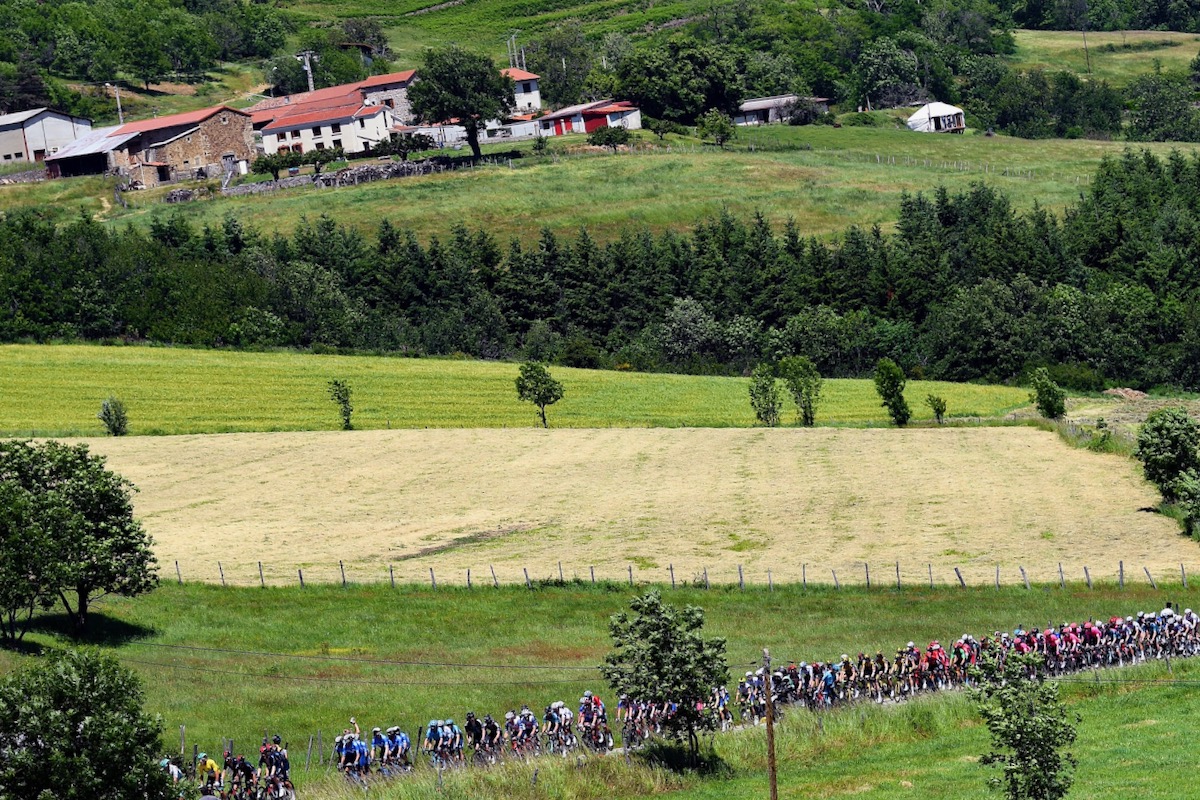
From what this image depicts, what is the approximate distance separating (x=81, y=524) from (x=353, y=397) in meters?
54.9

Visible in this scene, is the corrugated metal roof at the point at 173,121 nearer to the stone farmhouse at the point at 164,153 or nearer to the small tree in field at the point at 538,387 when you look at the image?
the stone farmhouse at the point at 164,153

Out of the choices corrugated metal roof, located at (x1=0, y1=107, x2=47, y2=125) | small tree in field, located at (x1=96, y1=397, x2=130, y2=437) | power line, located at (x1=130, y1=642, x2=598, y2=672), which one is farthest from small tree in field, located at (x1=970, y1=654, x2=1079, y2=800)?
corrugated metal roof, located at (x1=0, y1=107, x2=47, y2=125)

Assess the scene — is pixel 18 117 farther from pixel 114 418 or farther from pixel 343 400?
pixel 343 400

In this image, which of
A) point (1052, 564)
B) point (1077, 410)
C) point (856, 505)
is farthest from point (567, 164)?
point (1052, 564)

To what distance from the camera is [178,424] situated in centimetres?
10231

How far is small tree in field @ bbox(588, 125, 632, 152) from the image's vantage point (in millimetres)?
184875

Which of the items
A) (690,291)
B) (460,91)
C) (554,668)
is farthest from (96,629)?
(460,91)

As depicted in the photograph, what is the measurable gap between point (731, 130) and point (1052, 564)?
140 metres

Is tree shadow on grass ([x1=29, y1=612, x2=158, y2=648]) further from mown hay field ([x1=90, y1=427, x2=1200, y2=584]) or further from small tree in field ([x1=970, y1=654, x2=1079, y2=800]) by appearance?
small tree in field ([x1=970, y1=654, x2=1079, y2=800])

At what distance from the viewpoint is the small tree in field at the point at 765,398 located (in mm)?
104750

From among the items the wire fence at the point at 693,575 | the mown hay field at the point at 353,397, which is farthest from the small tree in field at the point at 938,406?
the wire fence at the point at 693,575

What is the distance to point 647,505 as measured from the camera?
3110 inches

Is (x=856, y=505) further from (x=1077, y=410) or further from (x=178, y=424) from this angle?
(x=178, y=424)

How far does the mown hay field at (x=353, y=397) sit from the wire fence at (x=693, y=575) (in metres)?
35.5
